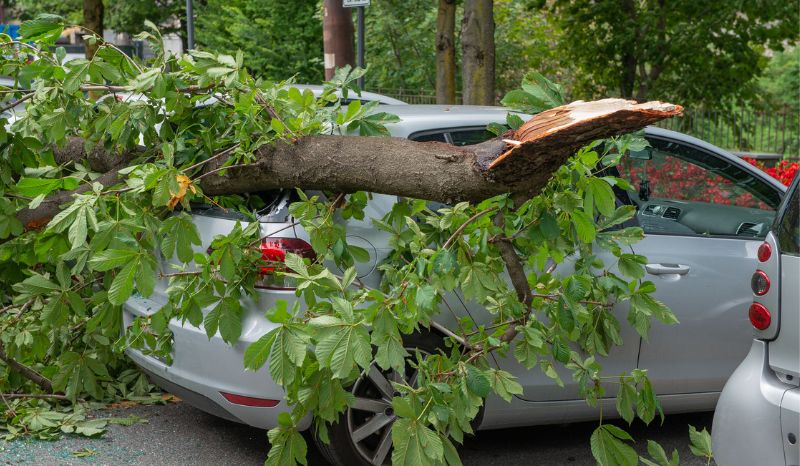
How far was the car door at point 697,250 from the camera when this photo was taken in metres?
5.15

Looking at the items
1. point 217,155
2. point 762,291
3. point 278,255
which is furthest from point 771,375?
point 217,155

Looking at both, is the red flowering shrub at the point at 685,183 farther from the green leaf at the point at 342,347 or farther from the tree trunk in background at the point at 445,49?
the tree trunk in background at the point at 445,49

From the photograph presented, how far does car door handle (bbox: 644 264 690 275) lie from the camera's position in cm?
509

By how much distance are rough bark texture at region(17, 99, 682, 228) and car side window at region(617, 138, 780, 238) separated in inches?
63.4

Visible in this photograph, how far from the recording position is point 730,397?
3857 millimetres

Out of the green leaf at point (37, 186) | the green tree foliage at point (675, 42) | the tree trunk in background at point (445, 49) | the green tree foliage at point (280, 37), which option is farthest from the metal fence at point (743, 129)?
the green leaf at point (37, 186)

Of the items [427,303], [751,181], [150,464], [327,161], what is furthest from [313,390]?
[751,181]

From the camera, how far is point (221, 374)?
14.8 ft

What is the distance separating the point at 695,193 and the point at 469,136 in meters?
1.44

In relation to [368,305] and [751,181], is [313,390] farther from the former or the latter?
[751,181]

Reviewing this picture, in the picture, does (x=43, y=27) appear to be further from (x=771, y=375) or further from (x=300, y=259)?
(x=771, y=375)

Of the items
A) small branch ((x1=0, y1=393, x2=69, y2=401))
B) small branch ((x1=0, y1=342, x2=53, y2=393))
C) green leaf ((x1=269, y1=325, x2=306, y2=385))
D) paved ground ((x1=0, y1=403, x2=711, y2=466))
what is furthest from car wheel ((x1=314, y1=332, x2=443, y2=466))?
small branch ((x1=0, y1=342, x2=53, y2=393))

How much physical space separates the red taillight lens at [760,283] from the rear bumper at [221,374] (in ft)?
6.37

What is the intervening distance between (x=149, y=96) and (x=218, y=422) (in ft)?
6.45
